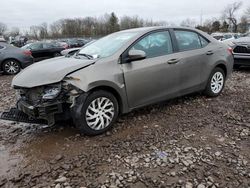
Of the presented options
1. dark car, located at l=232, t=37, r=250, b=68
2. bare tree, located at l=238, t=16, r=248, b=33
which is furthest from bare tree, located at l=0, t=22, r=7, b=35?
dark car, located at l=232, t=37, r=250, b=68

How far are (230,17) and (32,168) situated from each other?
241 feet

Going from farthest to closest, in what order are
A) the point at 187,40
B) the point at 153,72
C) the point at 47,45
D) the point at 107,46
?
the point at 47,45
the point at 187,40
the point at 107,46
the point at 153,72

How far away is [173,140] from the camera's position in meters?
3.66

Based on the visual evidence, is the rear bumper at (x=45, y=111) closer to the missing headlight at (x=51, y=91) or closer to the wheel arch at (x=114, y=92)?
the missing headlight at (x=51, y=91)

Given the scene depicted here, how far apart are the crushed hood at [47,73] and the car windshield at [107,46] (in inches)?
15.0

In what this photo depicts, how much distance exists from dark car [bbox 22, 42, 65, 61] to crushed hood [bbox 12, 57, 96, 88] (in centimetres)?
1090

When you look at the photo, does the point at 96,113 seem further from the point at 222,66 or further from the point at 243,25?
the point at 243,25

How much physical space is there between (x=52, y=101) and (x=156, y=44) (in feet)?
6.64

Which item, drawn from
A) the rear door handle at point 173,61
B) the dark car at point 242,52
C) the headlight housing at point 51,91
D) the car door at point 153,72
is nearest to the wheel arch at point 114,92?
the car door at point 153,72

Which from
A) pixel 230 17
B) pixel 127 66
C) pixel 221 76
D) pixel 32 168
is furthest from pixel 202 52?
pixel 230 17

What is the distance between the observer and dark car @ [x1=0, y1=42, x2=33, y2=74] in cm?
990

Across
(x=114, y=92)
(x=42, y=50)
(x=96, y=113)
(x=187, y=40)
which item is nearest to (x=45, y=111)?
(x=96, y=113)

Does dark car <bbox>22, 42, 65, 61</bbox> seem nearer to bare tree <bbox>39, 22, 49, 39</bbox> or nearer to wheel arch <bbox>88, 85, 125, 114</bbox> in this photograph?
wheel arch <bbox>88, 85, 125, 114</bbox>

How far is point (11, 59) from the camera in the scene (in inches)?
395
